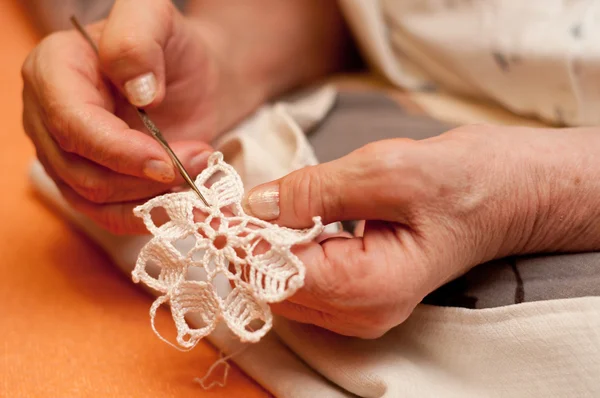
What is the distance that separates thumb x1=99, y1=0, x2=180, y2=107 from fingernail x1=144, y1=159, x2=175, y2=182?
11cm

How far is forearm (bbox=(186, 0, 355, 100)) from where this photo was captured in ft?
3.32

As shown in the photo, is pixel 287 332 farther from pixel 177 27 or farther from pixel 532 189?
pixel 177 27

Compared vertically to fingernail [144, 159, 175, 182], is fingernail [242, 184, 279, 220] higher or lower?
lower

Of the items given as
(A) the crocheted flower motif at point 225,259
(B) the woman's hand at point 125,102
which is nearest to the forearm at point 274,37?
(B) the woman's hand at point 125,102

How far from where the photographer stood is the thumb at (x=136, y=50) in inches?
26.1

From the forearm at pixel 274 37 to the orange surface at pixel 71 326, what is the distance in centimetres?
40

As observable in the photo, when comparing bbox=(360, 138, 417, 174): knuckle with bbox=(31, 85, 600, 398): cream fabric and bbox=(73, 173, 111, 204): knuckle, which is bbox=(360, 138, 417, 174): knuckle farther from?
bbox=(73, 173, 111, 204): knuckle

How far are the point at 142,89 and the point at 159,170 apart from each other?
12 centimetres

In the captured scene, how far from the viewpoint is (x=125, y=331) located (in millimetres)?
655

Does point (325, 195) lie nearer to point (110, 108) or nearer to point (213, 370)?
point (213, 370)

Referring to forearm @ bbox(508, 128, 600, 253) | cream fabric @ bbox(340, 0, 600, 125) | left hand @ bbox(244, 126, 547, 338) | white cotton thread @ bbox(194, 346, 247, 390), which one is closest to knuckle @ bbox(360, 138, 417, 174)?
left hand @ bbox(244, 126, 547, 338)

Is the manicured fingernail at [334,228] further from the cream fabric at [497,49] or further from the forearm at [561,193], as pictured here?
the cream fabric at [497,49]

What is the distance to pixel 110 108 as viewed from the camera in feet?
2.41

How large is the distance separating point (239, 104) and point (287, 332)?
49cm
